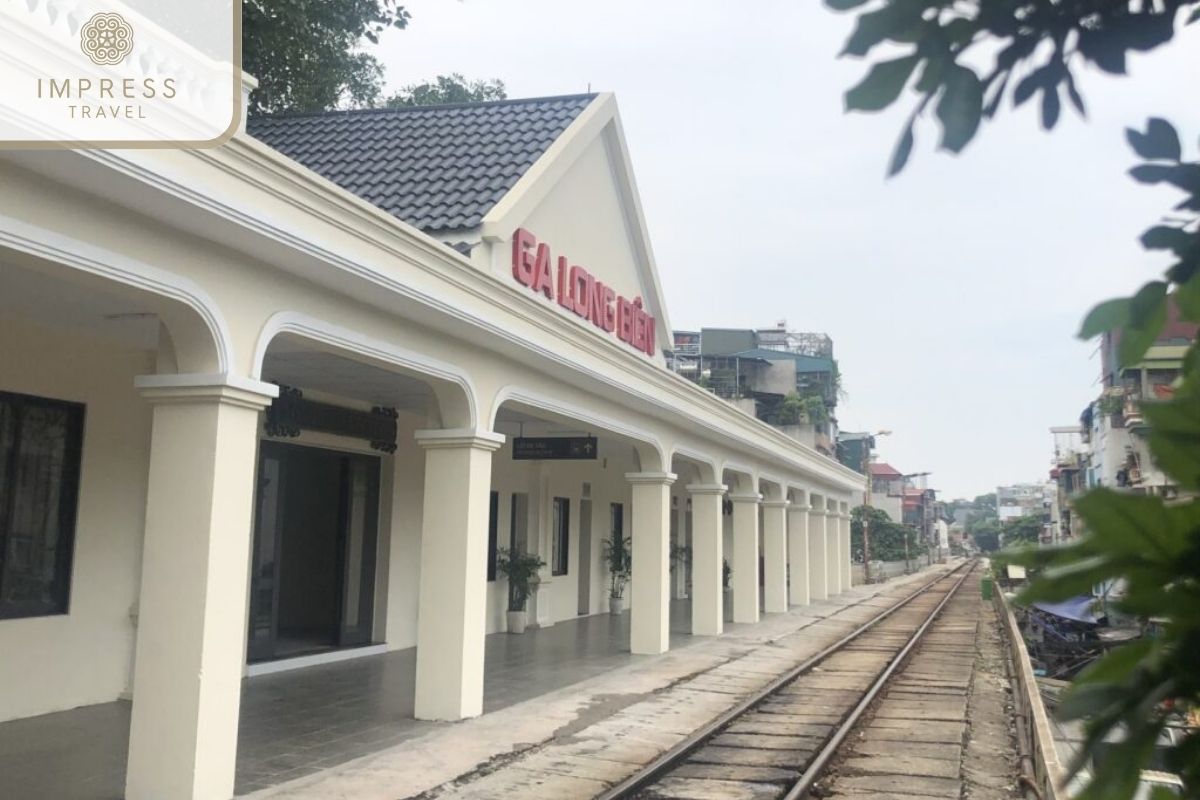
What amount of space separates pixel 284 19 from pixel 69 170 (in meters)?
11.9

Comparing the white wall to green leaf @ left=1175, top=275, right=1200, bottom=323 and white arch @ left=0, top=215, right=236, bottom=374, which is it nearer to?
white arch @ left=0, top=215, right=236, bottom=374

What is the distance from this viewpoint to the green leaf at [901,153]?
1.34 m

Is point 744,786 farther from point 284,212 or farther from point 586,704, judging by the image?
point 284,212

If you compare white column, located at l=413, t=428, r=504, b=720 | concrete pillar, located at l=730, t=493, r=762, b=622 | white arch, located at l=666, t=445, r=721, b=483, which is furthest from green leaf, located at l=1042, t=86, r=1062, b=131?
concrete pillar, located at l=730, t=493, r=762, b=622

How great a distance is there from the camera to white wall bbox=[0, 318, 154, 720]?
26.8 feet

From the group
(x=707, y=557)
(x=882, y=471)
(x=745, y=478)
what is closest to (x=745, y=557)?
(x=745, y=478)

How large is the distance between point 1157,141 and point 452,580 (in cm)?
837

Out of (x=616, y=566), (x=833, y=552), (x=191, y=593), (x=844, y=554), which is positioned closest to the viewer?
(x=191, y=593)

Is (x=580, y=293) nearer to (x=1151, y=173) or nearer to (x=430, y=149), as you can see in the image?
(x=430, y=149)

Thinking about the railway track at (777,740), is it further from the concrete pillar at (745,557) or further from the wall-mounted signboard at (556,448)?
the concrete pillar at (745,557)

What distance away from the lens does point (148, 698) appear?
237 inches

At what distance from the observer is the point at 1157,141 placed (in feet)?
4.41

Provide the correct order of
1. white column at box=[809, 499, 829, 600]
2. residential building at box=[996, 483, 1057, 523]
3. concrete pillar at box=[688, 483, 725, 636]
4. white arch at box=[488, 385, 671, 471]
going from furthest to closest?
1. residential building at box=[996, 483, 1057, 523]
2. white column at box=[809, 499, 829, 600]
3. concrete pillar at box=[688, 483, 725, 636]
4. white arch at box=[488, 385, 671, 471]

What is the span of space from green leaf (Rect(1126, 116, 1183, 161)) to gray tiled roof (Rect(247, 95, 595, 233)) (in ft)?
33.5
